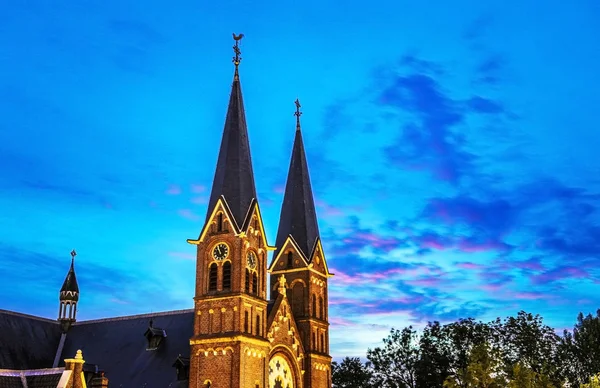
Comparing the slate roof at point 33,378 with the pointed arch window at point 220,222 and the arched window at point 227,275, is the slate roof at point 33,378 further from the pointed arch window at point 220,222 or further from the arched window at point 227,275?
Result: the pointed arch window at point 220,222

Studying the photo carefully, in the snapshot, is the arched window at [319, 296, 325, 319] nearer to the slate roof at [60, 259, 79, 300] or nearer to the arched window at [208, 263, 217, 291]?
the arched window at [208, 263, 217, 291]

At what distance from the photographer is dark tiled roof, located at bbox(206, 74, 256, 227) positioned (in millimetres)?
64188

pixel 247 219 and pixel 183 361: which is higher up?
pixel 247 219

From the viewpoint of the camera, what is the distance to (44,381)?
57438 millimetres

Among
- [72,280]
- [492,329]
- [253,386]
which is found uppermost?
[72,280]

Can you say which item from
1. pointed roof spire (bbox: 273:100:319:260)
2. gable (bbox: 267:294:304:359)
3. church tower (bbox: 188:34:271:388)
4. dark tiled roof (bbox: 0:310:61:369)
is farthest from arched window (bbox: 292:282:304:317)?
dark tiled roof (bbox: 0:310:61:369)

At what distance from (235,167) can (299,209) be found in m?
11.3

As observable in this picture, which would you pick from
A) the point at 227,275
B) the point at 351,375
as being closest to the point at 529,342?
the point at 351,375

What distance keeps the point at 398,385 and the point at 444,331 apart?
29.7 feet

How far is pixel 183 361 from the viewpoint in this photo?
2436 inches

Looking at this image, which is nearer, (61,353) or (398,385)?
(61,353)

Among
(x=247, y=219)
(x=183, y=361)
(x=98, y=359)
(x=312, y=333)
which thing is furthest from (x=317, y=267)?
(x=98, y=359)

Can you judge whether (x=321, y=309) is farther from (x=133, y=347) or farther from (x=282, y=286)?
(x=133, y=347)

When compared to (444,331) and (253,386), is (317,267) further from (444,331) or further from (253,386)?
(444,331)
